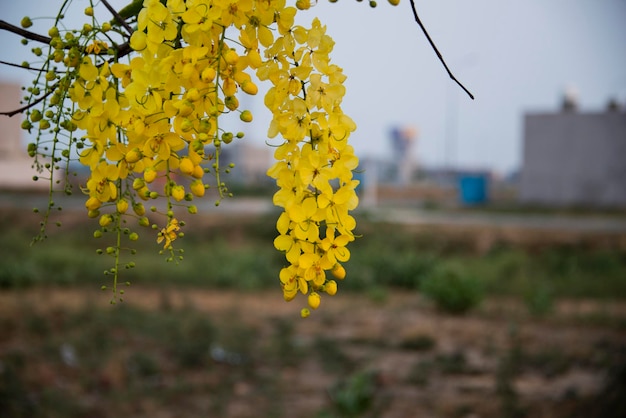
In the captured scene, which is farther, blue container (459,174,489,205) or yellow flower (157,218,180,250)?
blue container (459,174,489,205)

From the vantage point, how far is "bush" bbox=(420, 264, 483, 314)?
7.98m

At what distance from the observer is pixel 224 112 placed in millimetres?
714

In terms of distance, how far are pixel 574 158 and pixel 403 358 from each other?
17380 mm

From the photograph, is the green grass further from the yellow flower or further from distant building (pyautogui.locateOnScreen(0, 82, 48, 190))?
distant building (pyautogui.locateOnScreen(0, 82, 48, 190))

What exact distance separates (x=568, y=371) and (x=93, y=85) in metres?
5.81

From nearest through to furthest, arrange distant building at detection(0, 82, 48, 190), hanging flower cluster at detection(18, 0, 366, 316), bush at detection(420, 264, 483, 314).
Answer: hanging flower cluster at detection(18, 0, 366, 316) < bush at detection(420, 264, 483, 314) < distant building at detection(0, 82, 48, 190)

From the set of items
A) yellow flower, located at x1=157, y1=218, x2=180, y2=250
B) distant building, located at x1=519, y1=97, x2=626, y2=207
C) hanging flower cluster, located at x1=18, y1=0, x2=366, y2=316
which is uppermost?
distant building, located at x1=519, y1=97, x2=626, y2=207

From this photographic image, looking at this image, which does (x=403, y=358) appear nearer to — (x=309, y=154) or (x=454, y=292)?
(x=454, y=292)

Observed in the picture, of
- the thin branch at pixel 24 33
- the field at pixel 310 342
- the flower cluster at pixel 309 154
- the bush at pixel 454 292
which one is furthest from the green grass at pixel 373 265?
the flower cluster at pixel 309 154

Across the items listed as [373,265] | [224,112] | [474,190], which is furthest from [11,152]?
[224,112]

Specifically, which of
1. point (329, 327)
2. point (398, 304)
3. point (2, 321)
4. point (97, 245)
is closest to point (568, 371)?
point (329, 327)

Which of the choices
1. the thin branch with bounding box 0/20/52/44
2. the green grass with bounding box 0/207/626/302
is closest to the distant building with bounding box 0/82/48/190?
the green grass with bounding box 0/207/626/302

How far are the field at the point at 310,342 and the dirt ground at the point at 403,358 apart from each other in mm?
19

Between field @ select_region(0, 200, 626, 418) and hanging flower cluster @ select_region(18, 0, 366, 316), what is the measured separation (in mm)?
2855
